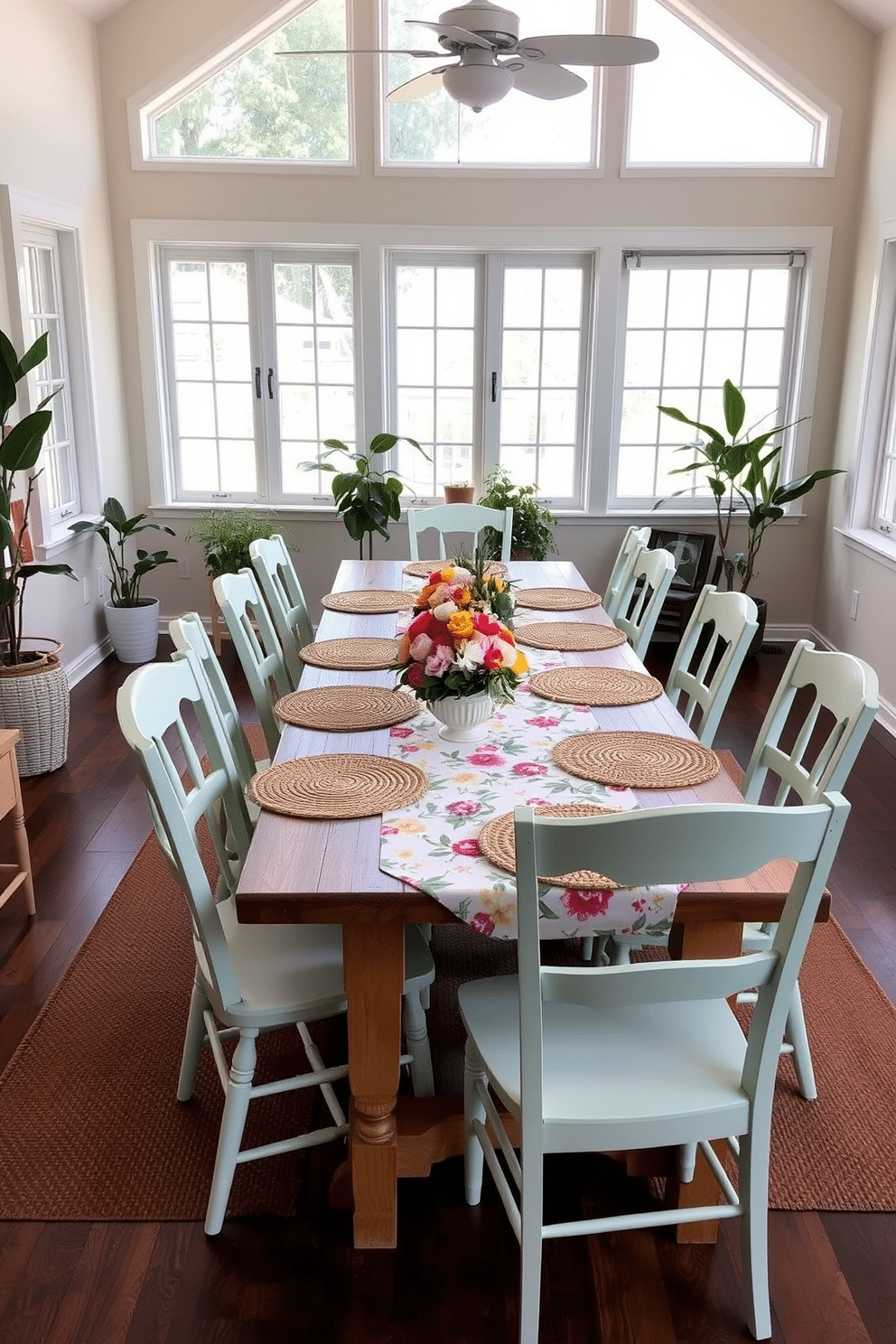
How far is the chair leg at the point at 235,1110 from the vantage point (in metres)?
1.93

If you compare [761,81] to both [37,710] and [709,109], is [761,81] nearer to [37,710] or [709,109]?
[709,109]

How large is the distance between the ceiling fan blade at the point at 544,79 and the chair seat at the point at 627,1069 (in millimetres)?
2487

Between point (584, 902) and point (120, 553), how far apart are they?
4.61m

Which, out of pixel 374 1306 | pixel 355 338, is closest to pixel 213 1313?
pixel 374 1306

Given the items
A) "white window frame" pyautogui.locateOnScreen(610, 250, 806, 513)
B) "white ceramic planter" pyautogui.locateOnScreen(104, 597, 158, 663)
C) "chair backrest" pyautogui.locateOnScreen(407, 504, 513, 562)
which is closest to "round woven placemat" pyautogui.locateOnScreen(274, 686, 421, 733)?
"chair backrest" pyautogui.locateOnScreen(407, 504, 513, 562)

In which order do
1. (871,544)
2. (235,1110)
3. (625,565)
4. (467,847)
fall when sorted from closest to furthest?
(467,847) < (235,1110) < (625,565) < (871,544)

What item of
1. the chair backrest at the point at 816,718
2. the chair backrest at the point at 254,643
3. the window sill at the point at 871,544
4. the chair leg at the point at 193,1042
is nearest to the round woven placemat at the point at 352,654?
the chair backrest at the point at 254,643

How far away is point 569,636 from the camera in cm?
314

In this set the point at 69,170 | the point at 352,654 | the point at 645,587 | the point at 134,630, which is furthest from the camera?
the point at 134,630

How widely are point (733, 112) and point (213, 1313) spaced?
5.66m

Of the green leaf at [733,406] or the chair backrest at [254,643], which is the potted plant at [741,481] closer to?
the green leaf at [733,406]

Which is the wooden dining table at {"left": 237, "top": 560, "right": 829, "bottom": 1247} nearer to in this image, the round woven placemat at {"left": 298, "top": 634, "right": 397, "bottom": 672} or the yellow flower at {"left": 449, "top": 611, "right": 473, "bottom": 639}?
the yellow flower at {"left": 449, "top": 611, "right": 473, "bottom": 639}

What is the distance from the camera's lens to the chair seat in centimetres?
162

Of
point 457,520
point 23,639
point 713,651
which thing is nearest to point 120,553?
point 23,639
